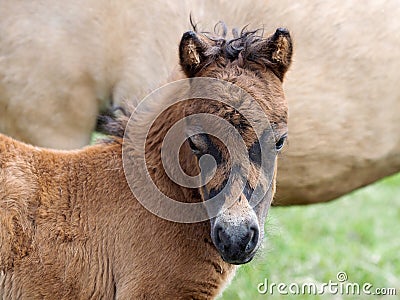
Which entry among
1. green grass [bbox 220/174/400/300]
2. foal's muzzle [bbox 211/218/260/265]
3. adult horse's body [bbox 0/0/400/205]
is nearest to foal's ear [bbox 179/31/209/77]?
foal's muzzle [bbox 211/218/260/265]

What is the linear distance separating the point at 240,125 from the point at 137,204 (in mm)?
670

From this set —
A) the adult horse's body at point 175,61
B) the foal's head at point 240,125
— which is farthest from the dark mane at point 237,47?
the adult horse's body at point 175,61

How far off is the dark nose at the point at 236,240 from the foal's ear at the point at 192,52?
0.72m

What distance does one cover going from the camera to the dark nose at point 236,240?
10.9ft

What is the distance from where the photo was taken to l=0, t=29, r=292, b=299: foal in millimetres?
3553

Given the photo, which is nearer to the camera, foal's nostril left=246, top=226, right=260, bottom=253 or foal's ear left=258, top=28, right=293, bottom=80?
foal's nostril left=246, top=226, right=260, bottom=253

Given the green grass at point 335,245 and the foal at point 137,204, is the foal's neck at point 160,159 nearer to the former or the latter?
the foal at point 137,204

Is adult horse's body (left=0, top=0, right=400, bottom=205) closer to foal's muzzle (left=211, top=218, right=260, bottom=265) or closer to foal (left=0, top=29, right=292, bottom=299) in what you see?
foal (left=0, top=29, right=292, bottom=299)

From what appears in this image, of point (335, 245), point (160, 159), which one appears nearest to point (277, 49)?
point (160, 159)

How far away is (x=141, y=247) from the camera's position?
A: 375 centimetres

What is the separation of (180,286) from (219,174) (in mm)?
567

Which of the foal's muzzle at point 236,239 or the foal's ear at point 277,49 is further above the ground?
the foal's ear at point 277,49

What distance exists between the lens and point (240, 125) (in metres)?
3.48

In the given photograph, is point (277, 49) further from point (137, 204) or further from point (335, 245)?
A: point (335, 245)
